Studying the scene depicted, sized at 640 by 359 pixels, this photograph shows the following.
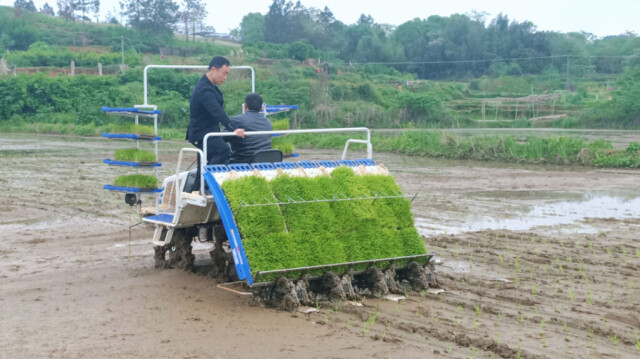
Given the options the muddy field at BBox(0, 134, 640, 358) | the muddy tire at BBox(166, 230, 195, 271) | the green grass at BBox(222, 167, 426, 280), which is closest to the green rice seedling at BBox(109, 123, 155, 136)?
the muddy field at BBox(0, 134, 640, 358)

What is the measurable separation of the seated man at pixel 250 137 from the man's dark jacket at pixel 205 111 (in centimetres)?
18

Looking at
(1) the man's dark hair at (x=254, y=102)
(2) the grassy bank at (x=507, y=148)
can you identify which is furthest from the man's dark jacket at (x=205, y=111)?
(2) the grassy bank at (x=507, y=148)

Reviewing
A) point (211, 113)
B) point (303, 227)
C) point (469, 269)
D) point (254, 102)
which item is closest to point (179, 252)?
point (211, 113)

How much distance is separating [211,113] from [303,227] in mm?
1859

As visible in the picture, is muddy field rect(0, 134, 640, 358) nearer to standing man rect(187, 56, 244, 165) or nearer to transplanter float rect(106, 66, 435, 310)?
transplanter float rect(106, 66, 435, 310)

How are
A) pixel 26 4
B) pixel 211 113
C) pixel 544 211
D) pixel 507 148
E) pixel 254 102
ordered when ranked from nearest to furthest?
pixel 211 113 < pixel 254 102 < pixel 544 211 < pixel 507 148 < pixel 26 4

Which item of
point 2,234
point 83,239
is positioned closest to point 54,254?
point 83,239

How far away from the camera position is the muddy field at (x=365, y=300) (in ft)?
21.8

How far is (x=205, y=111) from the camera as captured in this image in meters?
9.20

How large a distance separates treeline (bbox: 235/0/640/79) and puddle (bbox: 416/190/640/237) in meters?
62.8

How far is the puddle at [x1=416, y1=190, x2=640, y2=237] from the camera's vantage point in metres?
13.1

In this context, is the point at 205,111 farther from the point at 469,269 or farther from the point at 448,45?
the point at 448,45

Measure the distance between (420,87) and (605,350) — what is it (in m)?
61.7

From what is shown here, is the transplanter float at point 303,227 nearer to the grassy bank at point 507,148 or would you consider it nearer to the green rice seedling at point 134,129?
the green rice seedling at point 134,129
